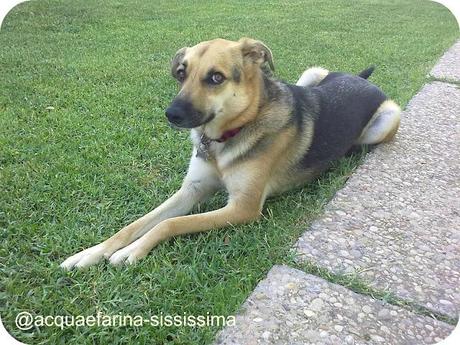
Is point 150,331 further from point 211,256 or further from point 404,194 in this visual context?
point 404,194

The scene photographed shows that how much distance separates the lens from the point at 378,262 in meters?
3.05

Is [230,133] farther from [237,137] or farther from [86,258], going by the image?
[86,258]

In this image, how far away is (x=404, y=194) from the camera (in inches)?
155

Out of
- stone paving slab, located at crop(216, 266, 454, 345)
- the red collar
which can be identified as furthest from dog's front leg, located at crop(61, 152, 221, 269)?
stone paving slab, located at crop(216, 266, 454, 345)

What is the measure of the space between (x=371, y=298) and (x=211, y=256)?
3.50ft

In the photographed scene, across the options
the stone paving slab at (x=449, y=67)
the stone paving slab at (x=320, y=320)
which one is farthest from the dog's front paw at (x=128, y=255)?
the stone paving slab at (x=449, y=67)

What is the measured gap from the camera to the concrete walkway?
247 cm

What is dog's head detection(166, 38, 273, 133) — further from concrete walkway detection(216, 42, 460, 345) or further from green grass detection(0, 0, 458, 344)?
concrete walkway detection(216, 42, 460, 345)

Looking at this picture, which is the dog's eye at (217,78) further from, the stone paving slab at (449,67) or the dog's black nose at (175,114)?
the stone paving slab at (449,67)

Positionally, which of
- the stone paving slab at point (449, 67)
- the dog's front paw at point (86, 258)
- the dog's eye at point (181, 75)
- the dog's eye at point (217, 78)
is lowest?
the stone paving slab at point (449, 67)

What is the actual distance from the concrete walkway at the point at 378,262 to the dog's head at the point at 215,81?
1126 mm

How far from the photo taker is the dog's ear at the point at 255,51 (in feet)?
11.7

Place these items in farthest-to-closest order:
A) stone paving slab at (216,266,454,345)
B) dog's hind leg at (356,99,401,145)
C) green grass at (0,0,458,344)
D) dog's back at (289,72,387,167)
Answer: dog's hind leg at (356,99,401,145)
dog's back at (289,72,387,167)
green grass at (0,0,458,344)
stone paving slab at (216,266,454,345)

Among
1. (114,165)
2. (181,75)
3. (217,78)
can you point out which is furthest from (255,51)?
(114,165)
